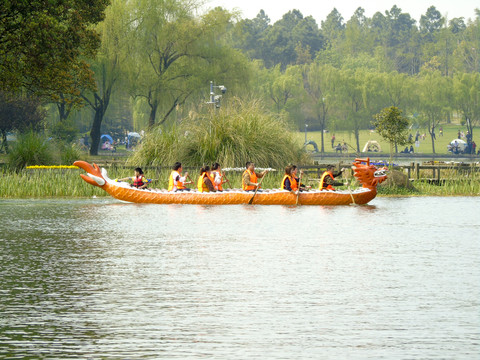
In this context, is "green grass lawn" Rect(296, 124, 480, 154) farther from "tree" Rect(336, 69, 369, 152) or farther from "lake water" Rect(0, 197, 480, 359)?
"lake water" Rect(0, 197, 480, 359)

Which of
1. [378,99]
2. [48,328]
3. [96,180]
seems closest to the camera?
[48,328]

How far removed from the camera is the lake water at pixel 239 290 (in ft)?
30.0

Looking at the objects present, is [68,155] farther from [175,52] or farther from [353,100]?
[353,100]

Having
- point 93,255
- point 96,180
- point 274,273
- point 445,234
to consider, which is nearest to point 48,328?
point 274,273

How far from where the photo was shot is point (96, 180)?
2991 cm

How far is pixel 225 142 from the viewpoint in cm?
3784

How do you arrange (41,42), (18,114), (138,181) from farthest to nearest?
1. (18,114)
2. (41,42)
3. (138,181)

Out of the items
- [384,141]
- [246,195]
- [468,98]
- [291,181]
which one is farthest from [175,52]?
A: [468,98]

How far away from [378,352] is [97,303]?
4096 millimetres

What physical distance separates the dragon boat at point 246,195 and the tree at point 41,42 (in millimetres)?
8117

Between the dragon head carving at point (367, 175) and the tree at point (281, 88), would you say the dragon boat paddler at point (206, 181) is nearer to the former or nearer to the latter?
the dragon head carving at point (367, 175)

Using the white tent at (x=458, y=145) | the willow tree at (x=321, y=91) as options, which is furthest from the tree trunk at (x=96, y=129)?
the white tent at (x=458, y=145)

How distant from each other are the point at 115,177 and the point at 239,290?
82.6 feet

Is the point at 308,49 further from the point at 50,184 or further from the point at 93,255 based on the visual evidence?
the point at 93,255
